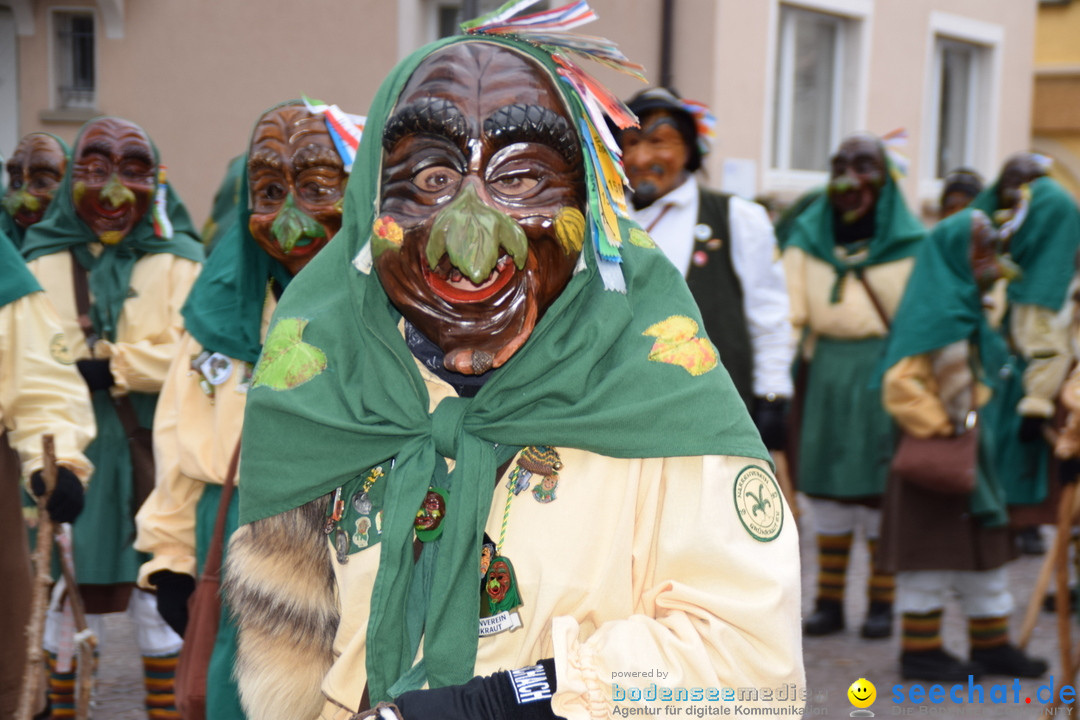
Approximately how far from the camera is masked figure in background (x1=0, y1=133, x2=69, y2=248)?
5910 mm

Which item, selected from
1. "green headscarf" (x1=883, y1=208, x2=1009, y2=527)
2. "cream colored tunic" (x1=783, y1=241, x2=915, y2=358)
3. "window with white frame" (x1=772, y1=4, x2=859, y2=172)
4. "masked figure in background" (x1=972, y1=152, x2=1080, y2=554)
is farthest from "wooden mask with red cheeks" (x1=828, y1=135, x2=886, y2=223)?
"window with white frame" (x1=772, y1=4, x2=859, y2=172)

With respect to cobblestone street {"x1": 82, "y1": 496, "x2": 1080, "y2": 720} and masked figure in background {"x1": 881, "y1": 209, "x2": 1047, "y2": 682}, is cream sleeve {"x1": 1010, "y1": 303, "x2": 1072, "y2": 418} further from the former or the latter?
cobblestone street {"x1": 82, "y1": 496, "x2": 1080, "y2": 720}

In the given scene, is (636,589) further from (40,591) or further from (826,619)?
(826,619)

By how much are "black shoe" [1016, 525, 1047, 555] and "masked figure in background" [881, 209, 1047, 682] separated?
2.49 m

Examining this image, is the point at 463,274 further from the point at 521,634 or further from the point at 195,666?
the point at 195,666

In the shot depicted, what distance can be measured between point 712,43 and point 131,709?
7.49 metres

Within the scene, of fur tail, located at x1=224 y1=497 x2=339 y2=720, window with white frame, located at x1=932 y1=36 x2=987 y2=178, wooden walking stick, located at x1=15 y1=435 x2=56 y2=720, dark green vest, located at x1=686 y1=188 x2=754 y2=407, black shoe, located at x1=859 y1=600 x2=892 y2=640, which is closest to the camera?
fur tail, located at x1=224 y1=497 x2=339 y2=720

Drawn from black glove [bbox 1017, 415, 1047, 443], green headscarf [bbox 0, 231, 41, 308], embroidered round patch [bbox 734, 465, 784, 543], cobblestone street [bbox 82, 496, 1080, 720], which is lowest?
cobblestone street [bbox 82, 496, 1080, 720]

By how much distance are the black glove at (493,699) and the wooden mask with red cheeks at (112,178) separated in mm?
3736

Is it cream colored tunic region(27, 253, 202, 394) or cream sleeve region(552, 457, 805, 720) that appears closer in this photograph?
cream sleeve region(552, 457, 805, 720)

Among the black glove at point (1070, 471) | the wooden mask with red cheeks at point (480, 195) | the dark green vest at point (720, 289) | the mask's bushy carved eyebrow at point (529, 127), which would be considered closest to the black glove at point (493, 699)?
the wooden mask with red cheeks at point (480, 195)

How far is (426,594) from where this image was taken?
1.93 meters

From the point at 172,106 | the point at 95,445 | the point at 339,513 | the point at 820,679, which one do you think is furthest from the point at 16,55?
the point at 339,513

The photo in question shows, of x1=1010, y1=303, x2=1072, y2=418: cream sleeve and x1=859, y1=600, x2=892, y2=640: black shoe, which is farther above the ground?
x1=1010, y1=303, x2=1072, y2=418: cream sleeve
